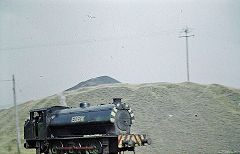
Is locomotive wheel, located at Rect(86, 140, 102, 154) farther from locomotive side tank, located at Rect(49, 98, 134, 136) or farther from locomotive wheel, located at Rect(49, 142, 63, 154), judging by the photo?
locomotive wheel, located at Rect(49, 142, 63, 154)

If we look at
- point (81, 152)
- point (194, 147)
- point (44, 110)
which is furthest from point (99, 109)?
point (194, 147)

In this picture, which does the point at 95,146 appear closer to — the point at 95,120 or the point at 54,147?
the point at 95,120

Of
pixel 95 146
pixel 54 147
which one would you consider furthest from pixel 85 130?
pixel 54 147

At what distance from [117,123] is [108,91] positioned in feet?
96.6

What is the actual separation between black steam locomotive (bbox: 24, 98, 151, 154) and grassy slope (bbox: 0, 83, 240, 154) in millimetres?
9350

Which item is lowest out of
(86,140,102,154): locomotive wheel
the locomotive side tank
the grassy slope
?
the grassy slope

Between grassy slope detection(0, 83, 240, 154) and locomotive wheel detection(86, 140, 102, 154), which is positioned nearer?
locomotive wheel detection(86, 140, 102, 154)

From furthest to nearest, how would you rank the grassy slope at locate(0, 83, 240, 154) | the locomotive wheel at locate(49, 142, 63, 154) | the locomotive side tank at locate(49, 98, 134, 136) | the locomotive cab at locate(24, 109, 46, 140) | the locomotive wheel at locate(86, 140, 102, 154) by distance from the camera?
the grassy slope at locate(0, 83, 240, 154) → the locomotive cab at locate(24, 109, 46, 140) → the locomotive wheel at locate(49, 142, 63, 154) → the locomotive side tank at locate(49, 98, 134, 136) → the locomotive wheel at locate(86, 140, 102, 154)

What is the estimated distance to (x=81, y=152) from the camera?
644 inches

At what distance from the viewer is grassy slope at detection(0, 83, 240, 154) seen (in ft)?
98.3

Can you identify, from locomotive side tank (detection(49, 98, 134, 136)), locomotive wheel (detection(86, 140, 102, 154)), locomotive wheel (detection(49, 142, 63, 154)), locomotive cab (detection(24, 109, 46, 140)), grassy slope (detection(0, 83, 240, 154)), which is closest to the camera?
locomotive wheel (detection(86, 140, 102, 154))

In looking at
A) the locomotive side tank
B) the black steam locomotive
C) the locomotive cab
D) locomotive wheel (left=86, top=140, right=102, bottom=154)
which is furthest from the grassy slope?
locomotive wheel (left=86, top=140, right=102, bottom=154)

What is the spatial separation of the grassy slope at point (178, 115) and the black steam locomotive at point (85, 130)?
935 centimetres

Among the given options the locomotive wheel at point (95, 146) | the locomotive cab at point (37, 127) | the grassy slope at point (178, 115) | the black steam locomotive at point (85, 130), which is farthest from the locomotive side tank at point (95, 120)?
the grassy slope at point (178, 115)
